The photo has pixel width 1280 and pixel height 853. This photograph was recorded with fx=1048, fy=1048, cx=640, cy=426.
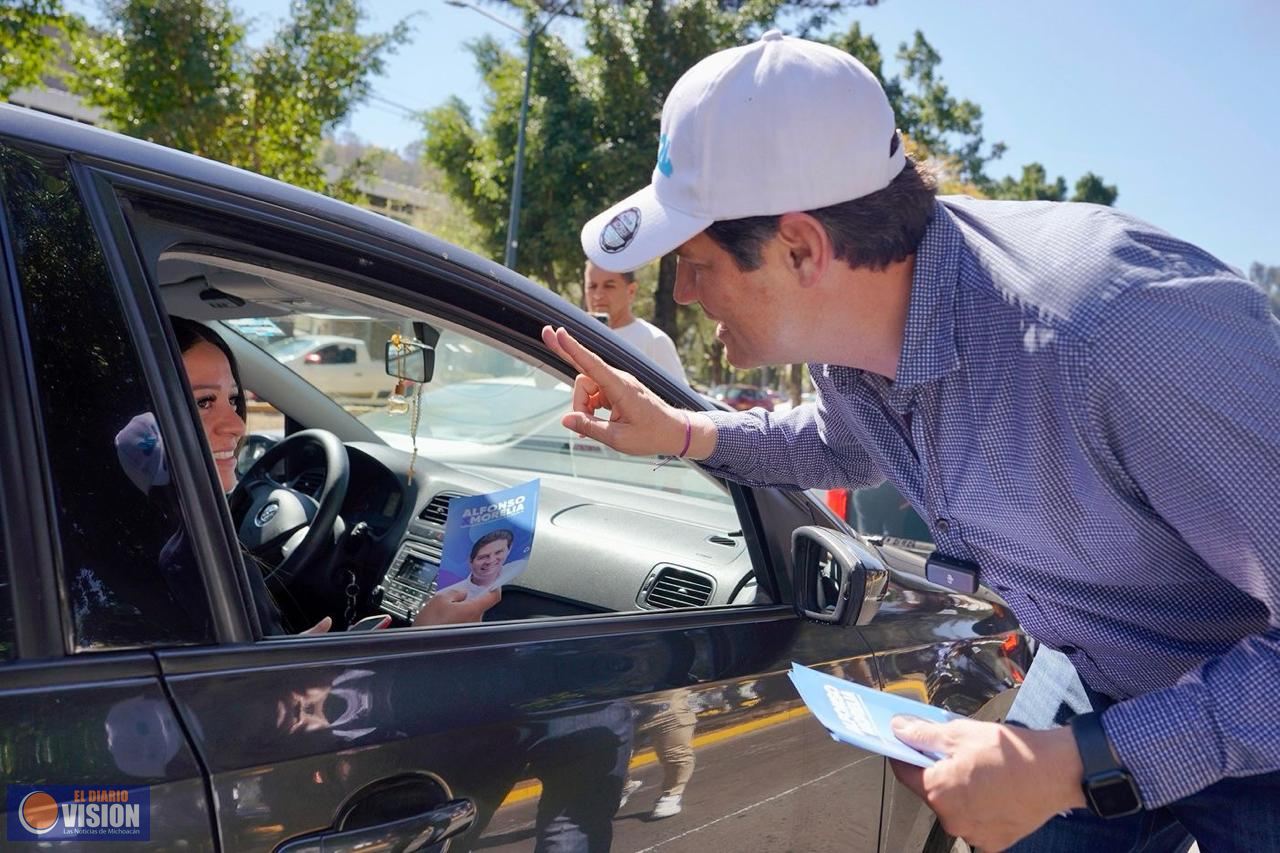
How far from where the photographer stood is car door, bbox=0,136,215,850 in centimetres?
108

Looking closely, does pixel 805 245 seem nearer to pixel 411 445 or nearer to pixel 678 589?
pixel 678 589

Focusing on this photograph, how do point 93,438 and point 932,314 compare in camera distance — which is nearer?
point 93,438

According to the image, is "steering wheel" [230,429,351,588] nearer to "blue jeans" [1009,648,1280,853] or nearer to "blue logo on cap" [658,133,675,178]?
"blue logo on cap" [658,133,675,178]

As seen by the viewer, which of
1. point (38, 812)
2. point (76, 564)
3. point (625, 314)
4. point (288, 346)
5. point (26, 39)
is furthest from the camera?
point (26, 39)

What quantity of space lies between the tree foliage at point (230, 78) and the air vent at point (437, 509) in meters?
11.2

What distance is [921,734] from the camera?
1383 mm

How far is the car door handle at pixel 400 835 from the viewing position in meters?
1.20

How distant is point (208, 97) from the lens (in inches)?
519

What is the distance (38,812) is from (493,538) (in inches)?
34.4

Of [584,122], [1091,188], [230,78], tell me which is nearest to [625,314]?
[230,78]

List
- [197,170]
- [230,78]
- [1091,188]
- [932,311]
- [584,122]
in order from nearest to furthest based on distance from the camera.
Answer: [197,170], [932,311], [230,78], [584,122], [1091,188]

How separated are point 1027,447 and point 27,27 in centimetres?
1061

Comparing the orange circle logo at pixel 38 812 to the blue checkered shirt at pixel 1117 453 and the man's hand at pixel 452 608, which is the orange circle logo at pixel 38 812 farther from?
the blue checkered shirt at pixel 1117 453

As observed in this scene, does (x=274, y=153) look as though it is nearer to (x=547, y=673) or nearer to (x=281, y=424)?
(x=281, y=424)
